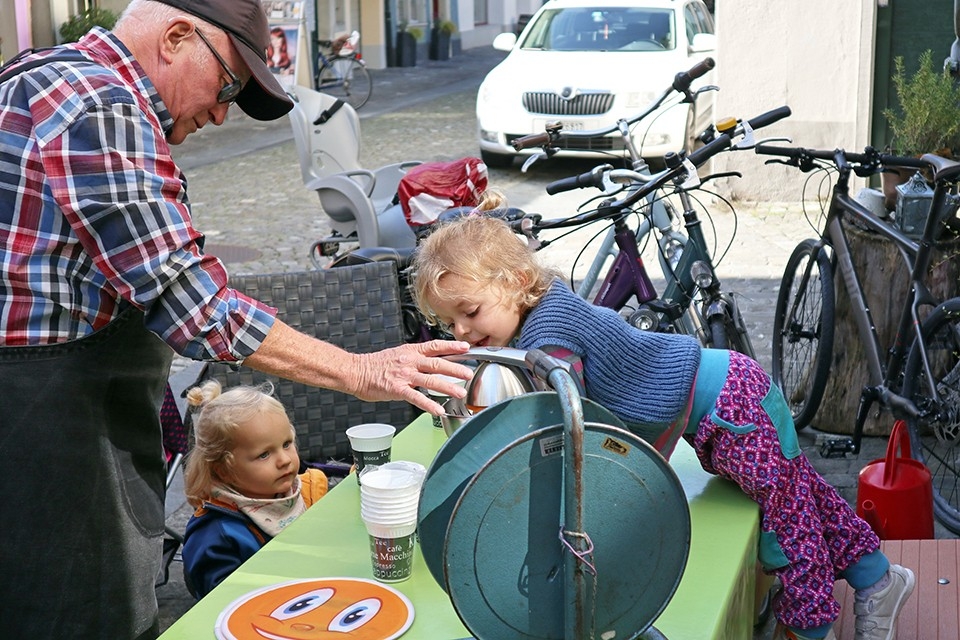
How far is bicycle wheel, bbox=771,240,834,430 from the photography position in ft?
16.0

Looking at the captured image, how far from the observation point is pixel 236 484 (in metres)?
3.09

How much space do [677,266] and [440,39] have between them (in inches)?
918

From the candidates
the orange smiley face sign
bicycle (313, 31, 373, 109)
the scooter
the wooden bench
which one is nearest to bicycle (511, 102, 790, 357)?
the scooter

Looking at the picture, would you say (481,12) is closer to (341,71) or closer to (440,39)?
(440,39)

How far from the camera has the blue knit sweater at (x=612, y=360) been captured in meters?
2.53

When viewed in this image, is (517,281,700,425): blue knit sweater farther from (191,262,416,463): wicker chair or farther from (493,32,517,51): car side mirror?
(493,32,517,51): car side mirror

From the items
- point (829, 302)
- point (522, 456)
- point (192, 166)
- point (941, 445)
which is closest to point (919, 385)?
point (941, 445)

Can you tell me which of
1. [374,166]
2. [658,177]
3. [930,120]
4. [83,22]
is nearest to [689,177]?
[658,177]

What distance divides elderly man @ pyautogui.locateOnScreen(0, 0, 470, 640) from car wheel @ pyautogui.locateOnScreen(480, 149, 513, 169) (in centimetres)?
980

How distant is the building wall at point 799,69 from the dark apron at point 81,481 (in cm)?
810

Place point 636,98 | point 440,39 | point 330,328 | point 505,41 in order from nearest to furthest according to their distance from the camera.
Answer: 1. point 330,328
2. point 636,98
3. point 505,41
4. point 440,39

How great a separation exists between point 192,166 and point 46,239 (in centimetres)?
1143

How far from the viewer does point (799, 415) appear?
5105 millimetres

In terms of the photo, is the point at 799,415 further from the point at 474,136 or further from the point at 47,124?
the point at 474,136
